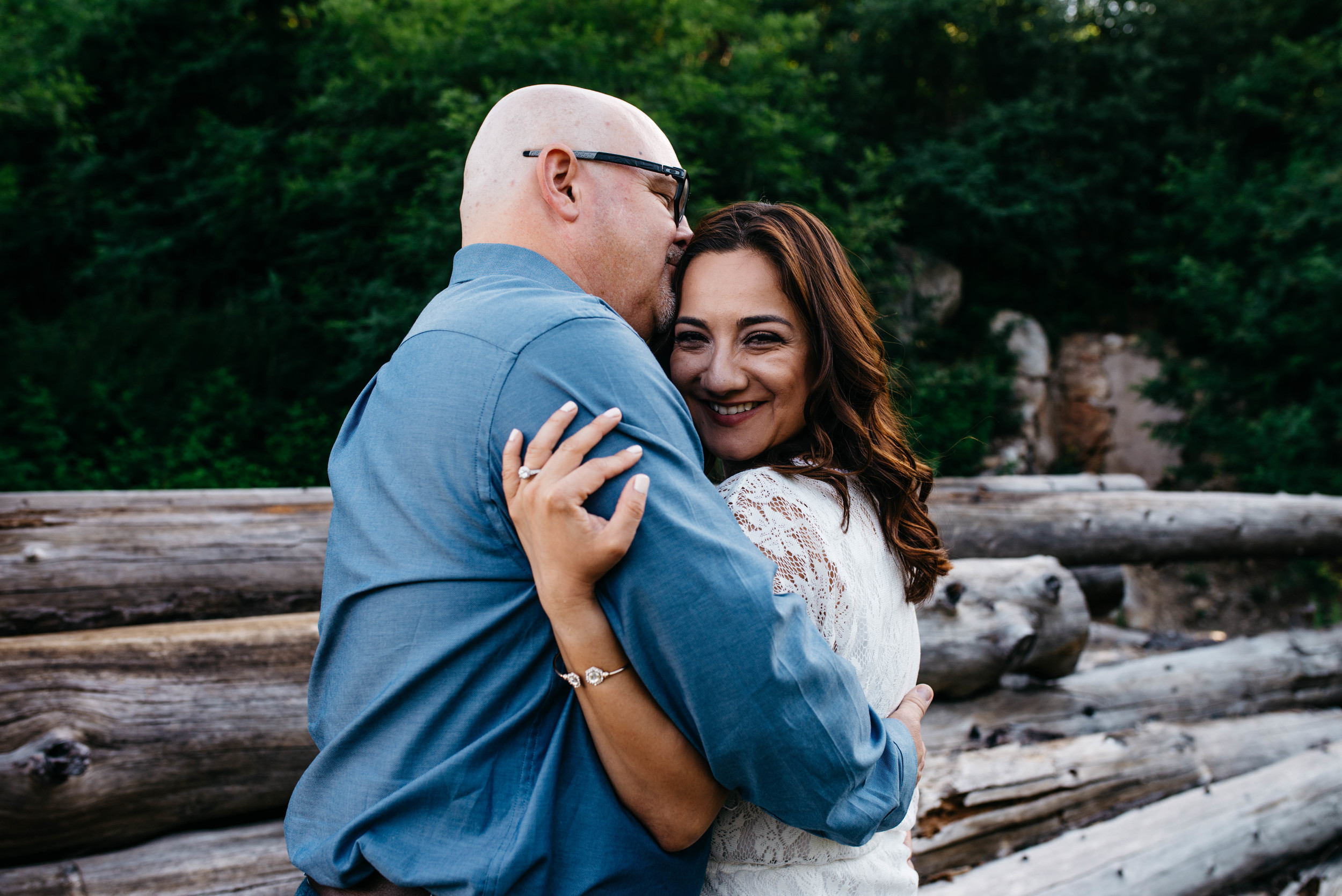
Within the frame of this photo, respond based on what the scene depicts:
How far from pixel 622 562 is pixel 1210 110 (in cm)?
1399

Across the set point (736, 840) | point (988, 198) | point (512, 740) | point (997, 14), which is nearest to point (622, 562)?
point (512, 740)

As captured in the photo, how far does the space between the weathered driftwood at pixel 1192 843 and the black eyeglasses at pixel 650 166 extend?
7.75 ft

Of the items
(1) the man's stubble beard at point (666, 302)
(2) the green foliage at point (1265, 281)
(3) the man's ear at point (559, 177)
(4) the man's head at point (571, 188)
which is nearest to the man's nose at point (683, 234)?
(1) the man's stubble beard at point (666, 302)

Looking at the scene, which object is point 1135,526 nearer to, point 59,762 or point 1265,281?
point 59,762

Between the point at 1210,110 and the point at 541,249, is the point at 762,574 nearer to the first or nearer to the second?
the point at 541,249

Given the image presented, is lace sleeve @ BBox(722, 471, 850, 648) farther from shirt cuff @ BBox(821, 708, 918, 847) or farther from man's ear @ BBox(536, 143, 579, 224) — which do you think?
man's ear @ BBox(536, 143, 579, 224)

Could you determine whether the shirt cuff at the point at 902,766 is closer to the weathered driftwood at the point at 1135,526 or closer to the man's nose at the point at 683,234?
the man's nose at the point at 683,234

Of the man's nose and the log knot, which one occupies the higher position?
the man's nose

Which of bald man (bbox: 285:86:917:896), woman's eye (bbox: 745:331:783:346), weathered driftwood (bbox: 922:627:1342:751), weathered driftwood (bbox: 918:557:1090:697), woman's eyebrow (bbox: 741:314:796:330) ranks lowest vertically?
weathered driftwood (bbox: 922:627:1342:751)

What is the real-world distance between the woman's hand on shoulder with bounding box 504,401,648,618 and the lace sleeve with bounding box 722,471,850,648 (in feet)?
1.16

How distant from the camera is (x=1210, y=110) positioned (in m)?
11.7

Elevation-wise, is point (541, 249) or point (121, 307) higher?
point (541, 249)

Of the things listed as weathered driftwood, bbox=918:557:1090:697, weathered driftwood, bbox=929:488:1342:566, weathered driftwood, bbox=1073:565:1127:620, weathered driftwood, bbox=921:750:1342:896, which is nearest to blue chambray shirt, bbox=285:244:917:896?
weathered driftwood, bbox=921:750:1342:896

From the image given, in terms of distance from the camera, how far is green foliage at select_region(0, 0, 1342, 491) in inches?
289
